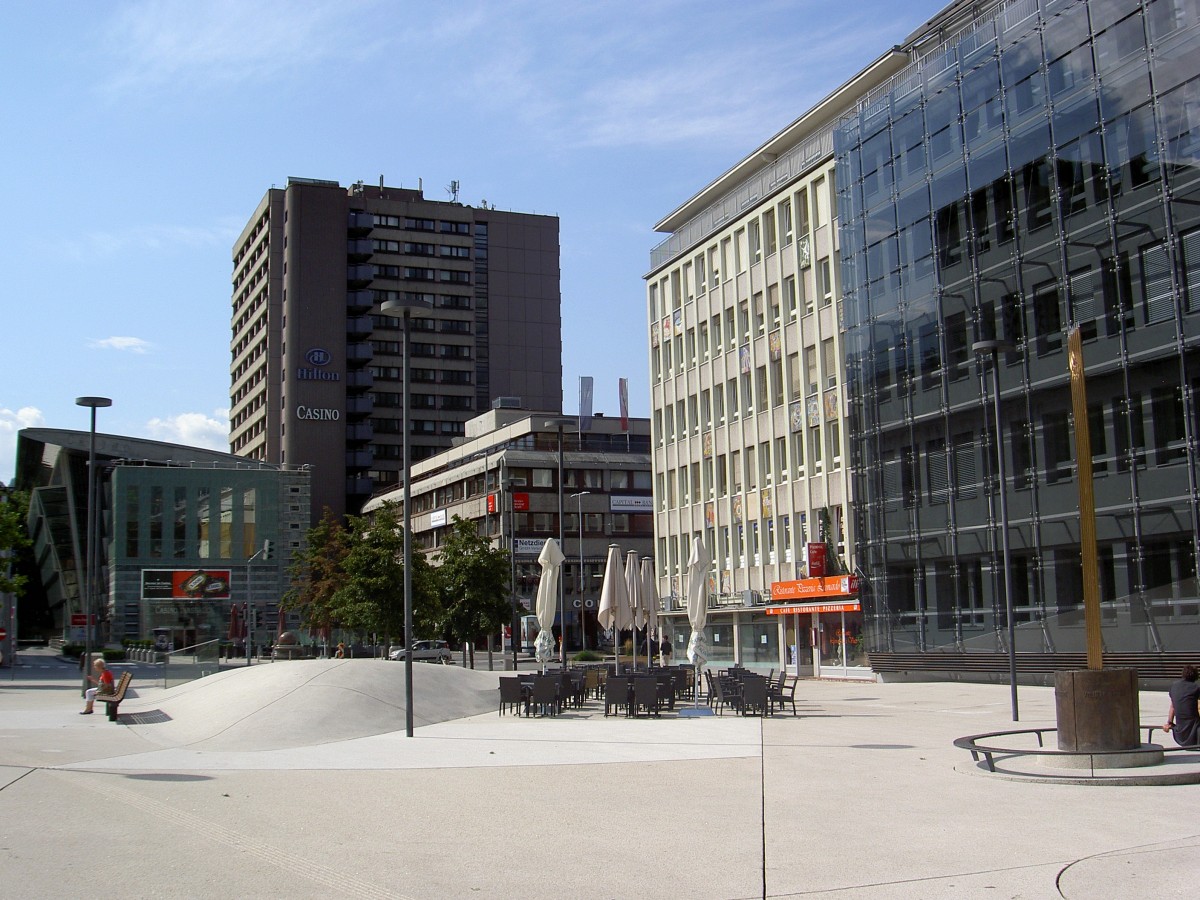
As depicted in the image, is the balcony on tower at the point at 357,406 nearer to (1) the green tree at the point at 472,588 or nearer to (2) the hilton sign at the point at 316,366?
(2) the hilton sign at the point at 316,366

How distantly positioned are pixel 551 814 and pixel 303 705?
35.9ft

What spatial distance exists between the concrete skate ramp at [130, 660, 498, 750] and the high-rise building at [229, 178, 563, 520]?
82.0 m

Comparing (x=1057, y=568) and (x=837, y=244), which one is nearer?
(x=1057, y=568)

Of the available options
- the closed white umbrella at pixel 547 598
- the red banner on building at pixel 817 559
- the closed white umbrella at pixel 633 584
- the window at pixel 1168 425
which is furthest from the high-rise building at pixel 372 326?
the window at pixel 1168 425

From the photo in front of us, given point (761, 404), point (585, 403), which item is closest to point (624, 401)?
point (585, 403)

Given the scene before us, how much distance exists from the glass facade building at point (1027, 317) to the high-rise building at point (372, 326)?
67.6m

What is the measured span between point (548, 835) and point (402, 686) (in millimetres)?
14446

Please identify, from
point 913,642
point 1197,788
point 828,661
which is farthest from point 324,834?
point 828,661

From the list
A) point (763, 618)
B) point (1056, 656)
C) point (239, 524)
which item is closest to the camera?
point (1056, 656)

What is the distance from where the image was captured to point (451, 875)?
917 centimetres

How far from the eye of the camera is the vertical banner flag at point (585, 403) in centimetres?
9794

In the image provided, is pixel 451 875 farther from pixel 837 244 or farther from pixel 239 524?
pixel 239 524

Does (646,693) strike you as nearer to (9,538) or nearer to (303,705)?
(303,705)

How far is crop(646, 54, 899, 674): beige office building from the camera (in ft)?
164
